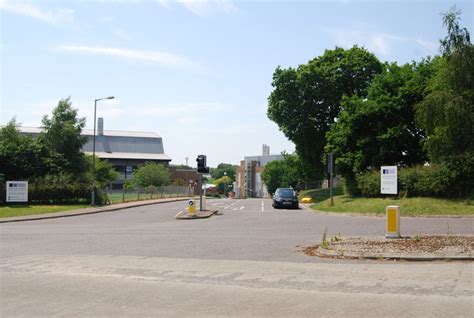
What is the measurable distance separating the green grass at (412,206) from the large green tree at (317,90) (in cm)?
2009

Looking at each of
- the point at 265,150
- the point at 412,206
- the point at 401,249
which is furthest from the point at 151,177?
the point at 265,150

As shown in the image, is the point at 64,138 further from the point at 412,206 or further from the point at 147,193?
the point at 412,206

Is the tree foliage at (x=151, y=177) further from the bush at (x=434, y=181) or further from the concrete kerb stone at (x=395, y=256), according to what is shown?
the concrete kerb stone at (x=395, y=256)

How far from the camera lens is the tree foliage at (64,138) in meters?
47.8

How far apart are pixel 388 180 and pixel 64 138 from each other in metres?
29.7

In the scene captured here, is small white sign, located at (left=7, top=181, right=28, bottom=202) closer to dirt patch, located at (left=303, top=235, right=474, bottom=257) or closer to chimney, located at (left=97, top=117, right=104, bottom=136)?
dirt patch, located at (left=303, top=235, right=474, bottom=257)

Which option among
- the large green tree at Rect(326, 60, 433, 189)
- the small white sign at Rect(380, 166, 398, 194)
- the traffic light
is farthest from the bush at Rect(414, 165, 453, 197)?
the traffic light

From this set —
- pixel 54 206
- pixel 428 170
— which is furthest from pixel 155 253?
pixel 54 206

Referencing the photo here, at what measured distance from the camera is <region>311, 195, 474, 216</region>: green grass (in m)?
26.5

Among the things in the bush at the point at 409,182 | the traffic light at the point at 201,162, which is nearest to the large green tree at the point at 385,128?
the bush at the point at 409,182

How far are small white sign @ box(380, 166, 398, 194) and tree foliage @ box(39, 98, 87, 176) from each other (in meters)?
27.7

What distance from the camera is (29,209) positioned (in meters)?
36.3

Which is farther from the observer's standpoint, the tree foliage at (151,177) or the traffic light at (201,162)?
the tree foliage at (151,177)

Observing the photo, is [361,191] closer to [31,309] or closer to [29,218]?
[29,218]
